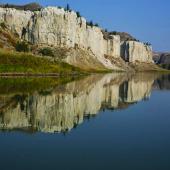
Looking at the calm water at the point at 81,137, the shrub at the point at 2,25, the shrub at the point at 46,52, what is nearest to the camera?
the calm water at the point at 81,137

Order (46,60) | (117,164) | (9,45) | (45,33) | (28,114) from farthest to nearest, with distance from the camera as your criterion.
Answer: (45,33)
(9,45)
(46,60)
(28,114)
(117,164)

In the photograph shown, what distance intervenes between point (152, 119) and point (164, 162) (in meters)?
14.7

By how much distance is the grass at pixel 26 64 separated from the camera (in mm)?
94500

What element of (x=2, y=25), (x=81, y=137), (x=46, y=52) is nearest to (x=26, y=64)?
(x=46, y=52)

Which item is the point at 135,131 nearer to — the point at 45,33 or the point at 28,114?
the point at 28,114

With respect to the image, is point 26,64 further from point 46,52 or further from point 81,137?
point 81,137

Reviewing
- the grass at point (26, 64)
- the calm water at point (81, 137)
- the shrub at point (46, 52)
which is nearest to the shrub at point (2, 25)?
the shrub at point (46, 52)

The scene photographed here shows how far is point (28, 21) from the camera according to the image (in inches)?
6004

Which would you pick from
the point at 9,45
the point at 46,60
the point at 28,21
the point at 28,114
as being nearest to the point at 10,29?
the point at 28,21

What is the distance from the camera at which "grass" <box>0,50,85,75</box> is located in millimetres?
94500

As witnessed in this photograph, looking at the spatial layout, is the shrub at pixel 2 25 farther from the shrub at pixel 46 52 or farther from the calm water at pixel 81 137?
the calm water at pixel 81 137

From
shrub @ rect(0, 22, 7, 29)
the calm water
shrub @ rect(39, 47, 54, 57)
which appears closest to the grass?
shrub @ rect(39, 47, 54, 57)

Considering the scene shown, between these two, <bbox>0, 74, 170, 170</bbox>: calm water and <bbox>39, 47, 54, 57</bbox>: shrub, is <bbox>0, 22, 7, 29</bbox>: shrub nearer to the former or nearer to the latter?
<bbox>39, 47, 54, 57</bbox>: shrub

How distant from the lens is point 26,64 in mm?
100375
